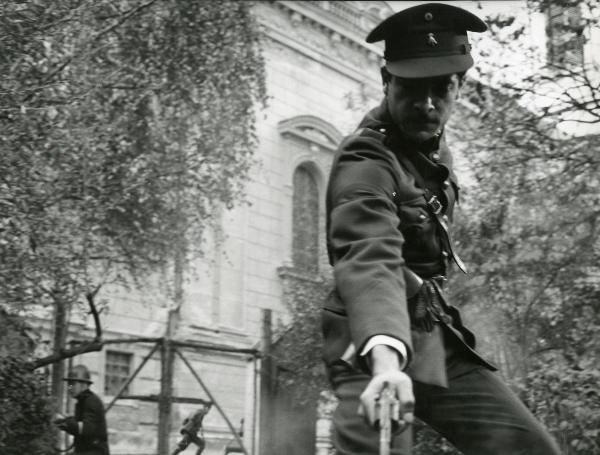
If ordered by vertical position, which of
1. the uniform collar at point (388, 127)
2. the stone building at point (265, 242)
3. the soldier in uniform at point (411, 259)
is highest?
the stone building at point (265, 242)

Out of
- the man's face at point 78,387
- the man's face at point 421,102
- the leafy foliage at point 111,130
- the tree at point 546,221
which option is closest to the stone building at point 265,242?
the leafy foliage at point 111,130

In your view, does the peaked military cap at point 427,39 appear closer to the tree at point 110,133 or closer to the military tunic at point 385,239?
the military tunic at point 385,239

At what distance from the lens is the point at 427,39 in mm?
3988

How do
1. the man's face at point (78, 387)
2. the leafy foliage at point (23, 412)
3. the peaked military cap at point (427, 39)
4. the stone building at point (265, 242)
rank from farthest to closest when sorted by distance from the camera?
1. the stone building at point (265, 242)
2. the man's face at point (78, 387)
3. the leafy foliage at point (23, 412)
4. the peaked military cap at point (427, 39)

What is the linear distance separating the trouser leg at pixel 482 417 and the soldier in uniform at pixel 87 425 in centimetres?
916

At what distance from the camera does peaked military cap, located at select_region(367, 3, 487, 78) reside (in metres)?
3.94

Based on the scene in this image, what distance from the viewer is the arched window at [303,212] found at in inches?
1103

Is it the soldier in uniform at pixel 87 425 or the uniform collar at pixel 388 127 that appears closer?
the uniform collar at pixel 388 127

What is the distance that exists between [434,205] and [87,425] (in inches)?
366

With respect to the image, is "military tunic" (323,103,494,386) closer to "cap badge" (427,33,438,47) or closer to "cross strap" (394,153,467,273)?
"cross strap" (394,153,467,273)

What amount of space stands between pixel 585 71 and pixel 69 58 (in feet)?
16.6

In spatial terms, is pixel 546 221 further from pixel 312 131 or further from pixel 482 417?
pixel 312 131

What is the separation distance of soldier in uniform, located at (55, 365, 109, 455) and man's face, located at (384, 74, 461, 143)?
9.34m

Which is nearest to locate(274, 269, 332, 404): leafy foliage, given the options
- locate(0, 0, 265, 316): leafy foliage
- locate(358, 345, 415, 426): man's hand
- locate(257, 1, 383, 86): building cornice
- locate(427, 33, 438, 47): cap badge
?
locate(0, 0, 265, 316): leafy foliage
